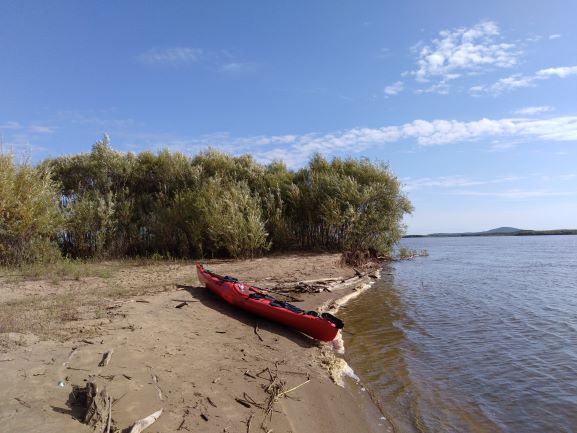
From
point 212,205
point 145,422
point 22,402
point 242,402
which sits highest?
point 212,205

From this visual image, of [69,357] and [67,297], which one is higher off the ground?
[67,297]

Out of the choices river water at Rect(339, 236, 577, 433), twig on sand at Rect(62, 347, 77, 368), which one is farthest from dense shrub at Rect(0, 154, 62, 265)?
river water at Rect(339, 236, 577, 433)

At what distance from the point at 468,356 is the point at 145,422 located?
614 centimetres

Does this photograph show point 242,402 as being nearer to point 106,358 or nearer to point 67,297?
point 106,358

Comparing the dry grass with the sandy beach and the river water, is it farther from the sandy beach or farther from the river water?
the river water

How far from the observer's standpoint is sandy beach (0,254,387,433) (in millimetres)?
4277

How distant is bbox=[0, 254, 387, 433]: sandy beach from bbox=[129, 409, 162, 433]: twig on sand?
0.07 metres

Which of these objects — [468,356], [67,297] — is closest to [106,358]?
[67,297]

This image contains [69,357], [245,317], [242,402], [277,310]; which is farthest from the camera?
[245,317]

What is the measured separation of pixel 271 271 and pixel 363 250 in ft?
30.2

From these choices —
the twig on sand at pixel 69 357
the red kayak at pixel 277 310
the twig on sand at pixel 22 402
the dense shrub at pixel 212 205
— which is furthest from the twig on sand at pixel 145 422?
the dense shrub at pixel 212 205

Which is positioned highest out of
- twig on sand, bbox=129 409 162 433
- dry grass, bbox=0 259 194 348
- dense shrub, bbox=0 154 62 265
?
dense shrub, bbox=0 154 62 265

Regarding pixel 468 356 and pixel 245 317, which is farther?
pixel 245 317

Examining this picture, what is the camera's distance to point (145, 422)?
397 cm
